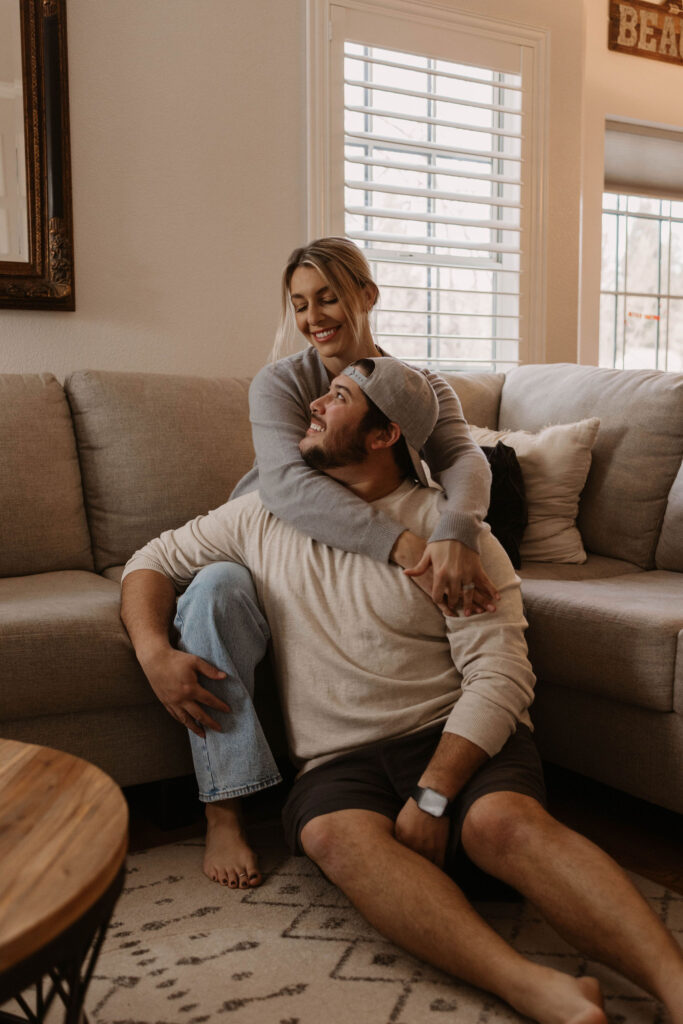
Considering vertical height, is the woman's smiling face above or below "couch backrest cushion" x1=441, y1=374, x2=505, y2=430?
above

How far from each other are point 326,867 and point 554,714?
2.51ft

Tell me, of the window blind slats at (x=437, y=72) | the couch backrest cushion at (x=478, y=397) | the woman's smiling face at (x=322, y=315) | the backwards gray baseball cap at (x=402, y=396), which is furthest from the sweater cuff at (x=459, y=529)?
the window blind slats at (x=437, y=72)

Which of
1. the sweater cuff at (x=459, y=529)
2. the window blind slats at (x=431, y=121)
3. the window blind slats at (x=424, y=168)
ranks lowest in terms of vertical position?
the sweater cuff at (x=459, y=529)

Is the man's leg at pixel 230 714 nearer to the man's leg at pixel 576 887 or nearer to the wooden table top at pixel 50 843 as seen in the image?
the man's leg at pixel 576 887

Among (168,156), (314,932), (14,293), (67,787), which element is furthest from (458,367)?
(67,787)

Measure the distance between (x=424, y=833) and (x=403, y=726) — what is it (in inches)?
7.8

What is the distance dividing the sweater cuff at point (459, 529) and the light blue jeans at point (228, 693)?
0.37 meters

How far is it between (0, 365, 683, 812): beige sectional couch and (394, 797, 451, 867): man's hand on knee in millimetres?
560

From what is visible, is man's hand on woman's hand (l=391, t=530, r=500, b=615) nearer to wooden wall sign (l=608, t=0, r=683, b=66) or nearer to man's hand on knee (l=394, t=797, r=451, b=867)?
man's hand on knee (l=394, t=797, r=451, b=867)

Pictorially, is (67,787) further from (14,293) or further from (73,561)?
(14,293)

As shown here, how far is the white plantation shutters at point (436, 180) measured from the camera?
3.21m

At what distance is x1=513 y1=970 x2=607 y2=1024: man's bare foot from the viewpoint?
3.91ft

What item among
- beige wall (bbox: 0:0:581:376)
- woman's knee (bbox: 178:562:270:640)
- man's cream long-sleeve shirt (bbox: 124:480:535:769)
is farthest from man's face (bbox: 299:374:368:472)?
beige wall (bbox: 0:0:581:376)

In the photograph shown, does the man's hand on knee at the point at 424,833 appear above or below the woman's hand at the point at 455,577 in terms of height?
below
